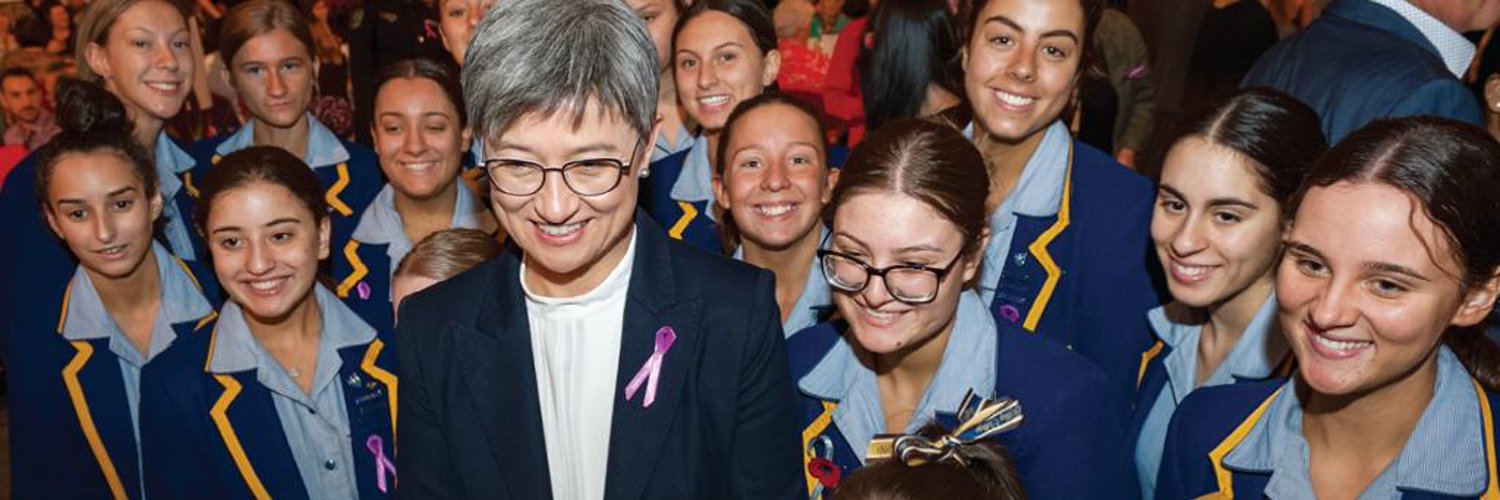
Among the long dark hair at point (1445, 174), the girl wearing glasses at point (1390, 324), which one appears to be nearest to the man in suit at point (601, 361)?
the girl wearing glasses at point (1390, 324)

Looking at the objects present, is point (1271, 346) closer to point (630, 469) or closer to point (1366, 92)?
point (1366, 92)

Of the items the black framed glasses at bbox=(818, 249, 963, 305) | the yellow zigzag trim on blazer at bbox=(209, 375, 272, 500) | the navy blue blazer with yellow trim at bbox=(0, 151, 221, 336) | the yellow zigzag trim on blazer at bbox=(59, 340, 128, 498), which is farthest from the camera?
the navy blue blazer with yellow trim at bbox=(0, 151, 221, 336)

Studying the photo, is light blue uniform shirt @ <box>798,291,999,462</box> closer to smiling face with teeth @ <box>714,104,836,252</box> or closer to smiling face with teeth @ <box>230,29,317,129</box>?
smiling face with teeth @ <box>714,104,836,252</box>

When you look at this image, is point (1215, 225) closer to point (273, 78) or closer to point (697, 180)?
point (697, 180)

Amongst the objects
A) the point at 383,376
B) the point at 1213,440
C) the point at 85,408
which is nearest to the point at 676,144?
the point at 383,376

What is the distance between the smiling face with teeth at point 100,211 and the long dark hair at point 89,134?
2 cm

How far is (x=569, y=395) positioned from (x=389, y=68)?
2125mm

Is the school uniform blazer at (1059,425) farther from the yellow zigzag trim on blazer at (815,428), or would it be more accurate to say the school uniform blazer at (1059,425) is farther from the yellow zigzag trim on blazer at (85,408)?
the yellow zigzag trim on blazer at (85,408)

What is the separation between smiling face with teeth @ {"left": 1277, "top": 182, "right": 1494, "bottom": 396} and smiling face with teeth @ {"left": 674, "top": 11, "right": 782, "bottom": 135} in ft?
6.64

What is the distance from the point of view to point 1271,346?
8.37 ft

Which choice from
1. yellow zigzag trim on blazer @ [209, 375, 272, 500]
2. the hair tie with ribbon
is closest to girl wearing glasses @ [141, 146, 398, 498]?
yellow zigzag trim on blazer @ [209, 375, 272, 500]

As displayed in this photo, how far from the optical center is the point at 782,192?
3.08 metres

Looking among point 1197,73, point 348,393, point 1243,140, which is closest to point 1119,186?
point 1243,140

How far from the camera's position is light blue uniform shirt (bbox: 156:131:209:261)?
3771 millimetres
